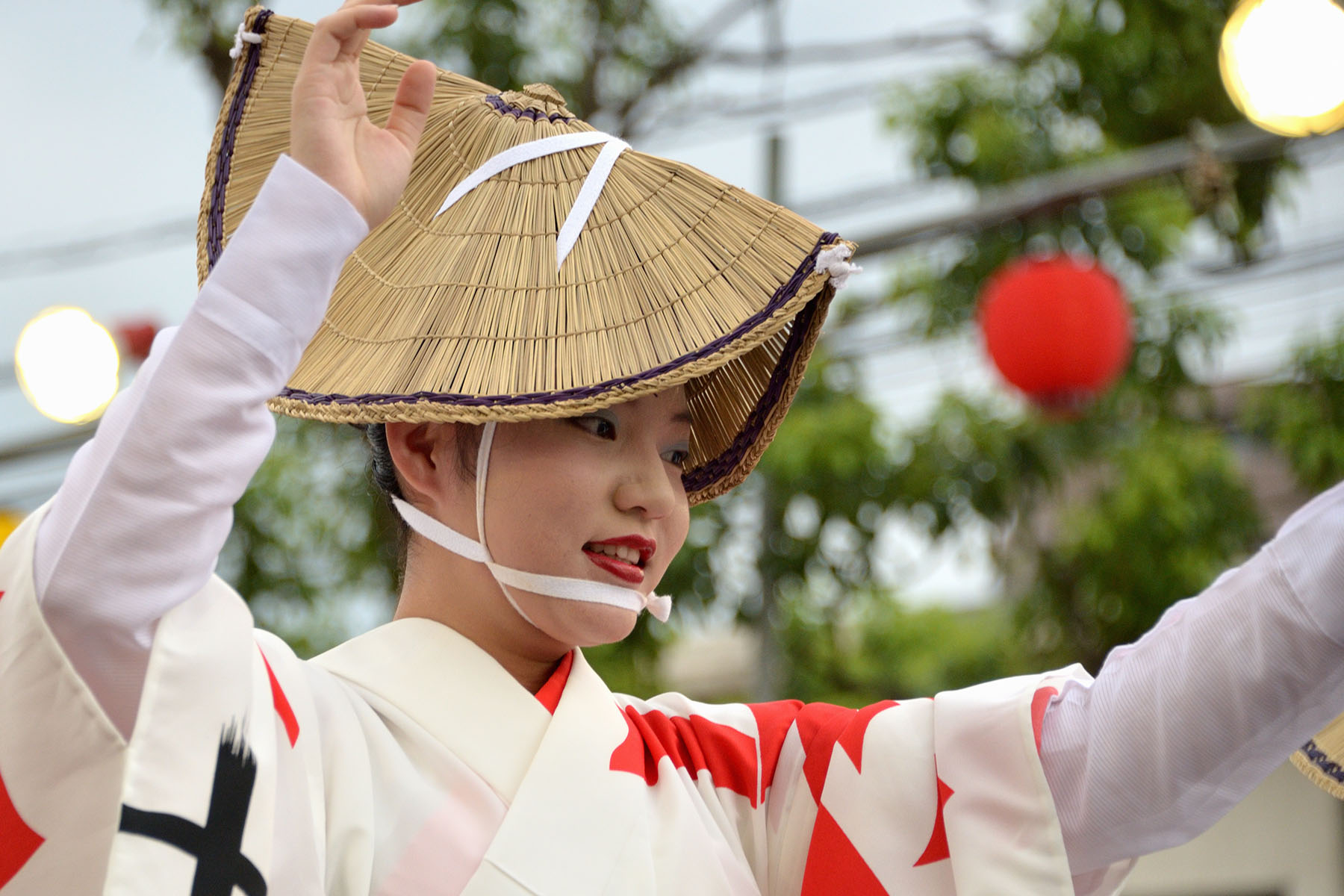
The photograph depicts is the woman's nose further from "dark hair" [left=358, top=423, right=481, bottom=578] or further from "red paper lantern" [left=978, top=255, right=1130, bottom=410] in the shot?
"red paper lantern" [left=978, top=255, right=1130, bottom=410]

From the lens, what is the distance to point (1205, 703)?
1.19 m

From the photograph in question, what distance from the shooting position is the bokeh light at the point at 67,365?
4.64m

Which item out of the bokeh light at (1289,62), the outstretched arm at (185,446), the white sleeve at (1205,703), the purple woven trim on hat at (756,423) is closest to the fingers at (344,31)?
the outstretched arm at (185,446)

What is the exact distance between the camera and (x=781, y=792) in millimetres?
1562

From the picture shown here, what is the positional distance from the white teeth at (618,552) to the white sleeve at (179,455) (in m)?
0.43

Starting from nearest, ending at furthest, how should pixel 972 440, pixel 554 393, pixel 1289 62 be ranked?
pixel 554 393
pixel 1289 62
pixel 972 440

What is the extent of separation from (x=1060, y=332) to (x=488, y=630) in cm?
270

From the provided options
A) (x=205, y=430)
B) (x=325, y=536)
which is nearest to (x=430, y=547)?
(x=205, y=430)

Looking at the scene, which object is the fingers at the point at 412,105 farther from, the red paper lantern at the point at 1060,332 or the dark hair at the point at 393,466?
the red paper lantern at the point at 1060,332

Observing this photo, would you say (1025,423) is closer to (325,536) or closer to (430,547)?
(325,536)

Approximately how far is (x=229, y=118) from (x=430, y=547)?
0.46m

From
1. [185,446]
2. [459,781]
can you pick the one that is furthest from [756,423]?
[185,446]

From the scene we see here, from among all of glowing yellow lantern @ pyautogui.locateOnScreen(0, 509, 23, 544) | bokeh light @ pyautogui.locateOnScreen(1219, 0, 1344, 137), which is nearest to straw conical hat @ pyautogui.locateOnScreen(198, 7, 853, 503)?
bokeh light @ pyautogui.locateOnScreen(1219, 0, 1344, 137)

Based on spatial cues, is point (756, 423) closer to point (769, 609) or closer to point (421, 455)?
point (421, 455)
